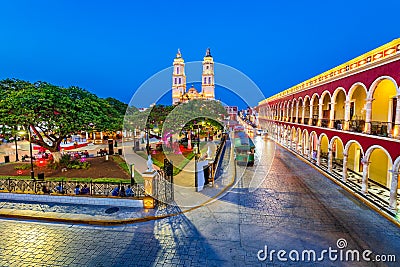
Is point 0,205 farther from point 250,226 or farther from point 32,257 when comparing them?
point 250,226

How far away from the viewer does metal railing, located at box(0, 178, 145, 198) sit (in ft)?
36.0

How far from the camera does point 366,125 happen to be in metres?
12.2

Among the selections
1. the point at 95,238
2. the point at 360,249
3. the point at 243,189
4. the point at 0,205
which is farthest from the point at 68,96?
the point at 360,249

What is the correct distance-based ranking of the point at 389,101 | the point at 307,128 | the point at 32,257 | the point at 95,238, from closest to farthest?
the point at 32,257, the point at 95,238, the point at 389,101, the point at 307,128

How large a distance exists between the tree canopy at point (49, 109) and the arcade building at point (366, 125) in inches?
629

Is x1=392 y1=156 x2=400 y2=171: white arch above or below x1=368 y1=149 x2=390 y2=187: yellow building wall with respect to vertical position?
above

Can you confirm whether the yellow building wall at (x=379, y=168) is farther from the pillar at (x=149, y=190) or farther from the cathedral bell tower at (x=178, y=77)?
the cathedral bell tower at (x=178, y=77)

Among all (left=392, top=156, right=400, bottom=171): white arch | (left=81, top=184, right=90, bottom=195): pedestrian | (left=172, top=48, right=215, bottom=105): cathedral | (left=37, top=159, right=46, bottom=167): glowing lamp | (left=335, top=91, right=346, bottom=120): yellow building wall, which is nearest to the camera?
(left=392, top=156, right=400, bottom=171): white arch

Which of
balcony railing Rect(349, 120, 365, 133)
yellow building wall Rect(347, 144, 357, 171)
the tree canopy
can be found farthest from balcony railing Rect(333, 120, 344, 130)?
the tree canopy

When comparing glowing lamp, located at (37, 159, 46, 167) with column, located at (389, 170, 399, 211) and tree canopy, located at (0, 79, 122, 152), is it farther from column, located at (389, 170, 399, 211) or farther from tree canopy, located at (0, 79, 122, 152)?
column, located at (389, 170, 399, 211)

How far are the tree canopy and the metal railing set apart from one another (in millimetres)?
3584

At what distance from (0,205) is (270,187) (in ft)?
45.0

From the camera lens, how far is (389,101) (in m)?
12.7

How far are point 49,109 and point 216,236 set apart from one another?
12892 mm
